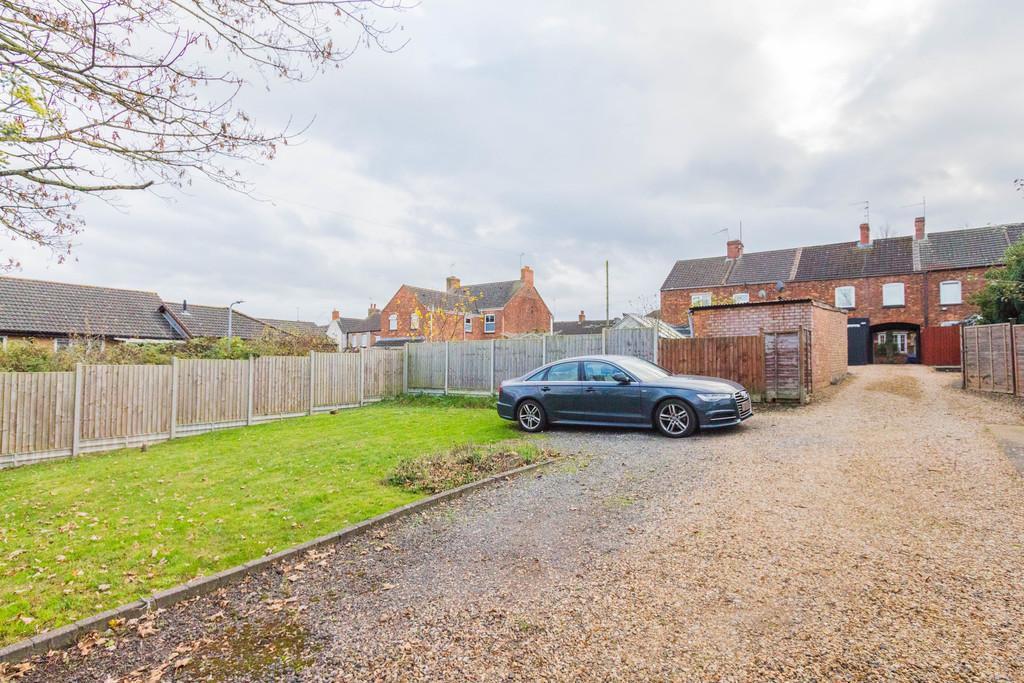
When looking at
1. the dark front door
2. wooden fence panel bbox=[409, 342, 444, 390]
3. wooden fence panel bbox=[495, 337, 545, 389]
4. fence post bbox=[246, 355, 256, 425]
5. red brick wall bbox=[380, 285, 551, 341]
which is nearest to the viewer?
fence post bbox=[246, 355, 256, 425]

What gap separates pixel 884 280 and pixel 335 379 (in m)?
29.9

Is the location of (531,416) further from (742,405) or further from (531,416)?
(742,405)

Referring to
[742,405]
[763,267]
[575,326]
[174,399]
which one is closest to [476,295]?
[575,326]

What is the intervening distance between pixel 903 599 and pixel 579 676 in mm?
2228

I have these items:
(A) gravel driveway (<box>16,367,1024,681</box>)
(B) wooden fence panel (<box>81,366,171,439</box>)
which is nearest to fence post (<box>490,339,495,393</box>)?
(B) wooden fence panel (<box>81,366,171,439</box>)

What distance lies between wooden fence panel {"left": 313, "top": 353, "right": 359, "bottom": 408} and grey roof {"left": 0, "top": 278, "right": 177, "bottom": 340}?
1422cm

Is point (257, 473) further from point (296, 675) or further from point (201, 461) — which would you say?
point (296, 675)

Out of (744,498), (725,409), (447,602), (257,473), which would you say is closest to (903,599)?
(744,498)

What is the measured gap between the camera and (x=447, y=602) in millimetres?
3820

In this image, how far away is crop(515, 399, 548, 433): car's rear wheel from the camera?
35.1 ft

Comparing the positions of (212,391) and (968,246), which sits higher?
(968,246)

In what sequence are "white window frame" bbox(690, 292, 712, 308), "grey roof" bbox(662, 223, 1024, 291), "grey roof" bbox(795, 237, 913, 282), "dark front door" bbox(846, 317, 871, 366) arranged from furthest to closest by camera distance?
"white window frame" bbox(690, 292, 712, 308) → "grey roof" bbox(795, 237, 913, 282) → "grey roof" bbox(662, 223, 1024, 291) → "dark front door" bbox(846, 317, 871, 366)

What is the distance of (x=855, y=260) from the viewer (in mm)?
32312

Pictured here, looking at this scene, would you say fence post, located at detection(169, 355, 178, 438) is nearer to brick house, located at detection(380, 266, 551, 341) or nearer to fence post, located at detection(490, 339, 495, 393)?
fence post, located at detection(490, 339, 495, 393)
